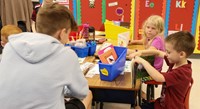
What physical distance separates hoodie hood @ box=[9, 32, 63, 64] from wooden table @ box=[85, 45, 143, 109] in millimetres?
546

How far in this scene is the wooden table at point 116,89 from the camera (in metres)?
1.50

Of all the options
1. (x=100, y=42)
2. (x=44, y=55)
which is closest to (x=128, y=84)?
(x=44, y=55)

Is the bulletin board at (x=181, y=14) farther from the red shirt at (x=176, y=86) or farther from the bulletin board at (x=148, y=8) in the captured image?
the red shirt at (x=176, y=86)

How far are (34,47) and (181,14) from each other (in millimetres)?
3384

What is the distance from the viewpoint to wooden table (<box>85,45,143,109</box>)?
4.91 feet

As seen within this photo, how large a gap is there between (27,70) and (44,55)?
0.30 feet

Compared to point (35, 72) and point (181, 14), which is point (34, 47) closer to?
point (35, 72)

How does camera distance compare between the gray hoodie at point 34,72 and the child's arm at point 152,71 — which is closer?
the gray hoodie at point 34,72

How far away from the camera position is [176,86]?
1.55 meters

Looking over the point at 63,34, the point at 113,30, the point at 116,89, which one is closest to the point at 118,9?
the point at 113,30

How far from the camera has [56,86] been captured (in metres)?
1.05

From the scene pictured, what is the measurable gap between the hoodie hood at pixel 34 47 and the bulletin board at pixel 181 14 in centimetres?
326

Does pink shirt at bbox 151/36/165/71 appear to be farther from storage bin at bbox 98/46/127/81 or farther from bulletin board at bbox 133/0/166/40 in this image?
bulletin board at bbox 133/0/166/40

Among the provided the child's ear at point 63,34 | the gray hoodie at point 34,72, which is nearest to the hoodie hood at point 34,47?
the gray hoodie at point 34,72
